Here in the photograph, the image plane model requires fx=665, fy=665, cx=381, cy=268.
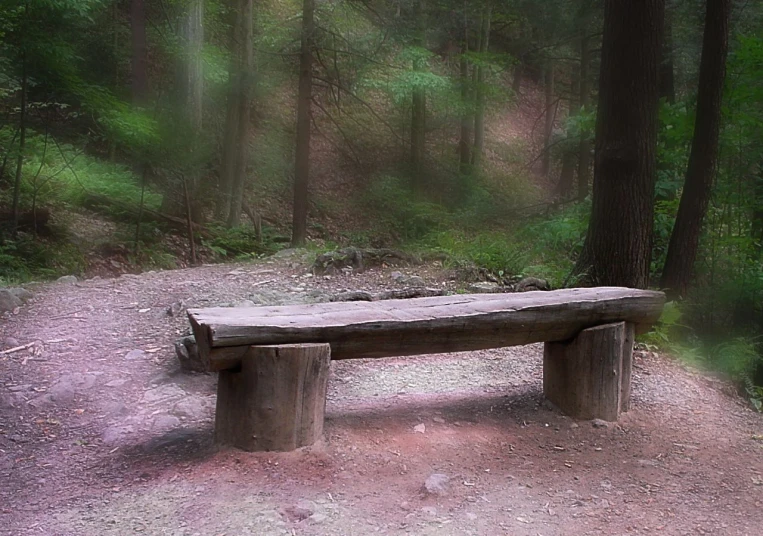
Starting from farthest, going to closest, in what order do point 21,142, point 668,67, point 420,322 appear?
point 668,67
point 21,142
point 420,322

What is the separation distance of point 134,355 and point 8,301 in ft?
7.40

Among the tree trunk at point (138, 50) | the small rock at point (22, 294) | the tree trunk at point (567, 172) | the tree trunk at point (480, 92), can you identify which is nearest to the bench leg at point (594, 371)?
the small rock at point (22, 294)

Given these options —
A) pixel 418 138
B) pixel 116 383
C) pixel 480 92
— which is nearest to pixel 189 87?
pixel 418 138

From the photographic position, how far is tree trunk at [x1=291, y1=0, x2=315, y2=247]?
13492 millimetres

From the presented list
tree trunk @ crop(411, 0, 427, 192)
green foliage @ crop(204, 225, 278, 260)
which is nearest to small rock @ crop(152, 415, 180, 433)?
green foliage @ crop(204, 225, 278, 260)

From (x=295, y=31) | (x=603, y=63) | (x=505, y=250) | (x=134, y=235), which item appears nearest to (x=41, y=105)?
(x=134, y=235)

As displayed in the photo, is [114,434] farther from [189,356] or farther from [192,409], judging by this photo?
[189,356]

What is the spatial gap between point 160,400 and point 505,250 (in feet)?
21.2

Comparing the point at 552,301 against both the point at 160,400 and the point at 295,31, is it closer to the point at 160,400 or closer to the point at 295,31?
the point at 160,400

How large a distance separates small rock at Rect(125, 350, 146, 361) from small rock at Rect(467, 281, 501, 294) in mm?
4060

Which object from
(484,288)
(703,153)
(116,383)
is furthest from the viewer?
(484,288)

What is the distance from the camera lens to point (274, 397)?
3.76 m

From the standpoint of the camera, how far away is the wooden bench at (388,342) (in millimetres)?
3740

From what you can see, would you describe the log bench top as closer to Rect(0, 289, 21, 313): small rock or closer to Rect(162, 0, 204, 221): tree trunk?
Rect(0, 289, 21, 313): small rock
